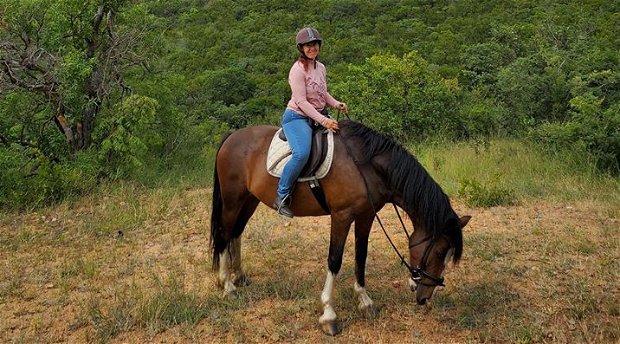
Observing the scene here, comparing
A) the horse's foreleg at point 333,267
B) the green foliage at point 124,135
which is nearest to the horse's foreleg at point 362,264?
the horse's foreleg at point 333,267

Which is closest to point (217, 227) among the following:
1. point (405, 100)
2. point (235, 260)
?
point (235, 260)

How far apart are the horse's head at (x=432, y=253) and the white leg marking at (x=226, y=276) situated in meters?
1.77

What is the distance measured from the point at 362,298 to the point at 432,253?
2.68ft

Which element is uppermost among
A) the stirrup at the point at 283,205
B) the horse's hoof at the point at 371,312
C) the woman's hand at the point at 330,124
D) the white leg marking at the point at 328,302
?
the woman's hand at the point at 330,124

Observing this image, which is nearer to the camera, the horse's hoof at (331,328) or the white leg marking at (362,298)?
the horse's hoof at (331,328)

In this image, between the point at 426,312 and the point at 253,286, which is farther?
the point at 253,286

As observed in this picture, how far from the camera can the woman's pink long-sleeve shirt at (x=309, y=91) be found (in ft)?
12.9

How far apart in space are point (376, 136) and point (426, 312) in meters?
1.54

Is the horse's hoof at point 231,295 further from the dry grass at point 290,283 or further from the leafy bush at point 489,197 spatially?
the leafy bush at point 489,197

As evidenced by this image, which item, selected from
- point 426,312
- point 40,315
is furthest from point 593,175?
point 40,315

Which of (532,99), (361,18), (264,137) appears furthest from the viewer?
(361,18)

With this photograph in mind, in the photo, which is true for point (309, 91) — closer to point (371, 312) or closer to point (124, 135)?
point (371, 312)

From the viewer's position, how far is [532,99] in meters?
10.0

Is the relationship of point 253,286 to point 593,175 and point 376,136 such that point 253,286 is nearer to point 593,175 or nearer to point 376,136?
point 376,136
